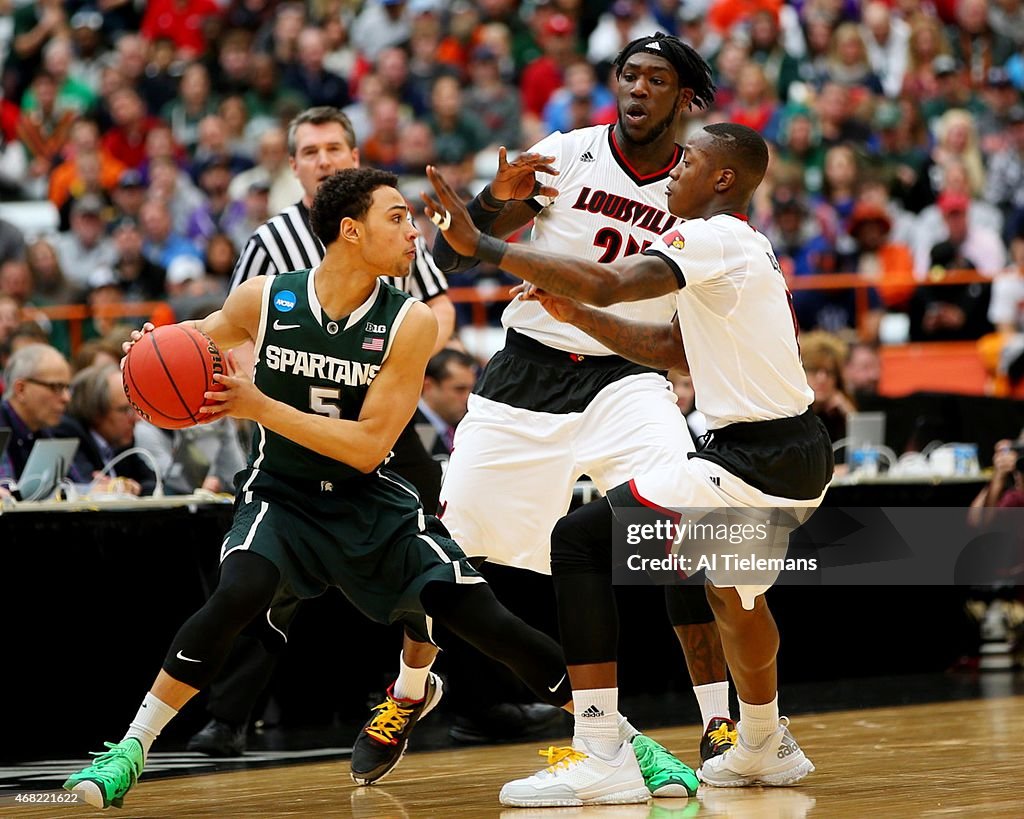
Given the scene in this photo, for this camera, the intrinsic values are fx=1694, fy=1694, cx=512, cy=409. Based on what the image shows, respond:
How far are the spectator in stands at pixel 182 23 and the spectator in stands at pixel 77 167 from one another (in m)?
1.61

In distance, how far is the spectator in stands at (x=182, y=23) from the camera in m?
18.0

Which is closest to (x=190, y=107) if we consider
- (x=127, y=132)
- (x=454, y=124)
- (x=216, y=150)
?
(x=127, y=132)

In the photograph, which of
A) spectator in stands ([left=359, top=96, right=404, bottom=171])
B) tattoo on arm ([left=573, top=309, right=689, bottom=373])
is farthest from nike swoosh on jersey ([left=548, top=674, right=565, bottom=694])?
spectator in stands ([left=359, top=96, right=404, bottom=171])

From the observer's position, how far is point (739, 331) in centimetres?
527

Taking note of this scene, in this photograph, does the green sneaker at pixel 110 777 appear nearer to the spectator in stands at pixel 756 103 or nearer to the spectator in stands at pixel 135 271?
the spectator in stands at pixel 135 271

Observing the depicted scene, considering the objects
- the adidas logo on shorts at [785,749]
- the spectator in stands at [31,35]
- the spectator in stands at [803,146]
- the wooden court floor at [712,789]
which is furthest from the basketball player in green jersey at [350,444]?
the spectator in stands at [31,35]

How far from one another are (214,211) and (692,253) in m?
11.1

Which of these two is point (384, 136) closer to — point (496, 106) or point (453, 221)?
point (496, 106)

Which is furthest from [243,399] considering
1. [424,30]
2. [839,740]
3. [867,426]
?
[424,30]

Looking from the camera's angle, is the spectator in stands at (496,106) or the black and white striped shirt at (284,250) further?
the spectator in stands at (496,106)

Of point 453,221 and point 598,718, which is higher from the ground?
point 453,221

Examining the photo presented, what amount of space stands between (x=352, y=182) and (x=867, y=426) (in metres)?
4.87

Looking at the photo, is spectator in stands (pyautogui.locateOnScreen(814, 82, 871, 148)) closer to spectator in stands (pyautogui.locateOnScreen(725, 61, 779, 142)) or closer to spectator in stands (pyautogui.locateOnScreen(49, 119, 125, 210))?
spectator in stands (pyautogui.locateOnScreen(725, 61, 779, 142))

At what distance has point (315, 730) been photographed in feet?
25.7
